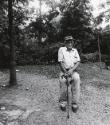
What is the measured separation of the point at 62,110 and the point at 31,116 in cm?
83

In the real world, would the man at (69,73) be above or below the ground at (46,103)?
above

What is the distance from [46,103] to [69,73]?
146 centimetres

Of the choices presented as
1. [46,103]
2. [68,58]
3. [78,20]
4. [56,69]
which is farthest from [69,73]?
[78,20]

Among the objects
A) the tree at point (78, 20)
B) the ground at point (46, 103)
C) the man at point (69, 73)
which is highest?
the tree at point (78, 20)

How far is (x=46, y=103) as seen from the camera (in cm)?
736

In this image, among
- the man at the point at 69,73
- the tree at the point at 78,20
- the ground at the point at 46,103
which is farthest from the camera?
the tree at the point at 78,20

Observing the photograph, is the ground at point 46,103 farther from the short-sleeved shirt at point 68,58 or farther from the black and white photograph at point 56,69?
the short-sleeved shirt at point 68,58

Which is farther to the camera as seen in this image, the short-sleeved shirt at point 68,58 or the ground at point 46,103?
the short-sleeved shirt at point 68,58

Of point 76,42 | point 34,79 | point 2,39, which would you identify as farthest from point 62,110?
point 76,42

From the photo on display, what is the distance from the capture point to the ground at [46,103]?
6043 mm

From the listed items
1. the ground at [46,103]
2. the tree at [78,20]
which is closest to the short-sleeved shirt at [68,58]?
the ground at [46,103]

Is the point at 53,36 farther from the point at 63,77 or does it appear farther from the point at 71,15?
the point at 63,77

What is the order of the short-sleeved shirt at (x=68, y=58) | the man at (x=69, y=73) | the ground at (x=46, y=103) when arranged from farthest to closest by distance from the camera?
1. the short-sleeved shirt at (x=68, y=58)
2. the man at (x=69, y=73)
3. the ground at (x=46, y=103)

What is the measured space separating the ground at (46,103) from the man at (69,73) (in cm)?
31
